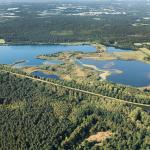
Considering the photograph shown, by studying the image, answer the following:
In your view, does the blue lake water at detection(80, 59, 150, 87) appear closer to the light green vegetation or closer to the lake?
the lake

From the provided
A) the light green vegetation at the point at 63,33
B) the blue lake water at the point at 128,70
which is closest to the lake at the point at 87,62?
the blue lake water at the point at 128,70

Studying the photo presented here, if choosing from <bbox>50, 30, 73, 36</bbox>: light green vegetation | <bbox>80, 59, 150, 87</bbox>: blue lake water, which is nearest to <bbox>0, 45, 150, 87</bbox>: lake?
<bbox>80, 59, 150, 87</bbox>: blue lake water

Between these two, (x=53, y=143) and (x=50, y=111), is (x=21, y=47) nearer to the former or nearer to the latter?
(x=50, y=111)

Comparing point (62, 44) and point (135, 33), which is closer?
point (62, 44)

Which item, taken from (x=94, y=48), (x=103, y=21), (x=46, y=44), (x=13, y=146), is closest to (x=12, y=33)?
(x=46, y=44)

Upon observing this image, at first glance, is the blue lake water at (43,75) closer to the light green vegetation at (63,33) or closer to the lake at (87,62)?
the lake at (87,62)

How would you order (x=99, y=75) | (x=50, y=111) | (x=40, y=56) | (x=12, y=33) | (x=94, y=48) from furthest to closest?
(x=12, y=33), (x=94, y=48), (x=40, y=56), (x=99, y=75), (x=50, y=111)
